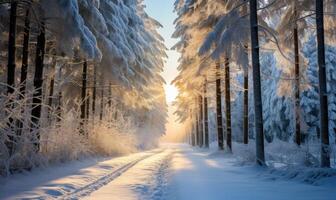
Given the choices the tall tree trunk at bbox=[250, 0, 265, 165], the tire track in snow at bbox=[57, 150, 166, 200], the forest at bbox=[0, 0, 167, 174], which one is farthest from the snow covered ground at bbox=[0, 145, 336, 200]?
the tall tree trunk at bbox=[250, 0, 265, 165]

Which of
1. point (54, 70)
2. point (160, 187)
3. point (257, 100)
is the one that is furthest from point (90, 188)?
point (54, 70)

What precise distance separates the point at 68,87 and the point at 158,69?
1650cm

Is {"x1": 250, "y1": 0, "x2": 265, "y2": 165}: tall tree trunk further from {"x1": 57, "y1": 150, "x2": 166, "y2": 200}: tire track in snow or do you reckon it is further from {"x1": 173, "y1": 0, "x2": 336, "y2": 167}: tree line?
{"x1": 57, "y1": 150, "x2": 166, "y2": 200}: tire track in snow

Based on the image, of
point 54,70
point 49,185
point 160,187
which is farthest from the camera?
point 54,70

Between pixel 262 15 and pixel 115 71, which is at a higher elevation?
pixel 262 15

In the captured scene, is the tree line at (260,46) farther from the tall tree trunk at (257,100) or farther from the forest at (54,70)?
the forest at (54,70)

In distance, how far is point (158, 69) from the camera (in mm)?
34469

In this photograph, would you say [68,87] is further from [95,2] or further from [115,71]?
[95,2]

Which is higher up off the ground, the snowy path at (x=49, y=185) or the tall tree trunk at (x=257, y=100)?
the tall tree trunk at (x=257, y=100)

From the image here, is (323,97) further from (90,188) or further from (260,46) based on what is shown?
(90,188)

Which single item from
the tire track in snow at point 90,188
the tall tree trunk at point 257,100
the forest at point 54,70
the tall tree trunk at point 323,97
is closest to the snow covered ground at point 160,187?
the tire track in snow at point 90,188

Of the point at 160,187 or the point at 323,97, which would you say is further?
the point at 323,97

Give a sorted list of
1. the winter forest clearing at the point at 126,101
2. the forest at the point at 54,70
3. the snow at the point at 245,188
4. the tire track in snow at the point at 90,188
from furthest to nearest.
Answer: the forest at the point at 54,70 → the winter forest clearing at the point at 126,101 → the tire track in snow at the point at 90,188 → the snow at the point at 245,188

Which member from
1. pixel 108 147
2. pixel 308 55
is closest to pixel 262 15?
pixel 108 147
